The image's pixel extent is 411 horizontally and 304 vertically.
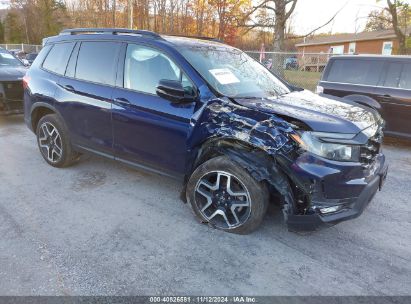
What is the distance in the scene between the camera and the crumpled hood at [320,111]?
289 centimetres

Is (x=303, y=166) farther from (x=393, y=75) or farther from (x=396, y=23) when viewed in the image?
(x=396, y=23)

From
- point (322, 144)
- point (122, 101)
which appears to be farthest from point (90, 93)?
point (322, 144)

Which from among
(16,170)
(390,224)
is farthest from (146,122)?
(390,224)

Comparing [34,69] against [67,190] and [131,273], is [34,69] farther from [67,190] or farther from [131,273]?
[131,273]

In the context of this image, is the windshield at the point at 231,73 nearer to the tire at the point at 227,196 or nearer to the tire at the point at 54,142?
the tire at the point at 227,196

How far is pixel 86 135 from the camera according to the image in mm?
4340

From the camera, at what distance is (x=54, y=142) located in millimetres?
4820

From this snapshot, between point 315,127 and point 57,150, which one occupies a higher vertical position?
point 315,127

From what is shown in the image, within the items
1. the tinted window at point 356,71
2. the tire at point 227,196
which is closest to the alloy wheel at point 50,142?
the tire at point 227,196

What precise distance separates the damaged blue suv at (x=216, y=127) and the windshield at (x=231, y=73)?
0.02 metres

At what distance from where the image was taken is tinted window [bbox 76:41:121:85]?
13.1 ft

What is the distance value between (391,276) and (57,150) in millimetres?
4325

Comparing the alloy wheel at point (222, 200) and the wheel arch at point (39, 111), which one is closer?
the alloy wheel at point (222, 200)

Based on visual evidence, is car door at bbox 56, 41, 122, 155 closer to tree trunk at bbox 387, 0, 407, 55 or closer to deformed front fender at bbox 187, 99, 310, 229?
deformed front fender at bbox 187, 99, 310, 229
